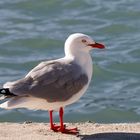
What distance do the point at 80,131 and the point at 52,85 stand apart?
25.6 inches

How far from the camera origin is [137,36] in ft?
48.5

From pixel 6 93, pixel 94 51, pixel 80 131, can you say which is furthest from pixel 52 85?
pixel 94 51

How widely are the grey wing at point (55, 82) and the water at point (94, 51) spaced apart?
3.31 m

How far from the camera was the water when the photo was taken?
1132cm

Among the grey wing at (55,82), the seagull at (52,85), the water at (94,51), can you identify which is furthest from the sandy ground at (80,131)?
the water at (94,51)

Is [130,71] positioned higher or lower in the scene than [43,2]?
lower

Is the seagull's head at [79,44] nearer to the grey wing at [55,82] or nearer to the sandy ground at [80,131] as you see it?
the grey wing at [55,82]

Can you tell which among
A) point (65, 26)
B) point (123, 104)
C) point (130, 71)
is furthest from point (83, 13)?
point (123, 104)

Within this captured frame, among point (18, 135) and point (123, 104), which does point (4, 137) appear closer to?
point (18, 135)

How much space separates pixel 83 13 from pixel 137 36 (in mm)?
1722

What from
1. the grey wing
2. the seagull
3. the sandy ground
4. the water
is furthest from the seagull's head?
the water

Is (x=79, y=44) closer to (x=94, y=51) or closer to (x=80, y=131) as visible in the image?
(x=80, y=131)

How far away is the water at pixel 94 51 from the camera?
11.3m

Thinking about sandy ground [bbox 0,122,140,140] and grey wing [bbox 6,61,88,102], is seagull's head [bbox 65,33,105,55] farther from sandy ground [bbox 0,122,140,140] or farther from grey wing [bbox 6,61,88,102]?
sandy ground [bbox 0,122,140,140]
